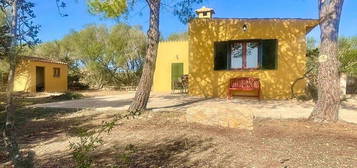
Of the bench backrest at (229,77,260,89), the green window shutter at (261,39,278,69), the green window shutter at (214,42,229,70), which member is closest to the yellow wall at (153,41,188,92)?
the green window shutter at (214,42,229,70)

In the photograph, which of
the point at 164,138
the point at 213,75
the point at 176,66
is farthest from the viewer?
the point at 176,66

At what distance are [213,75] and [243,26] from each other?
2.44m

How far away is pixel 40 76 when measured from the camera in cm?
2583

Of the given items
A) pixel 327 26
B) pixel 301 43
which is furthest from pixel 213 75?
pixel 327 26

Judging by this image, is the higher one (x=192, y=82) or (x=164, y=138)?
(x=192, y=82)

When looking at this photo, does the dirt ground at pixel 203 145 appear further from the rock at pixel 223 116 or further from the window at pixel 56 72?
the window at pixel 56 72

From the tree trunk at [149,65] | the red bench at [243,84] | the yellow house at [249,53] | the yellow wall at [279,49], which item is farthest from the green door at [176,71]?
the tree trunk at [149,65]

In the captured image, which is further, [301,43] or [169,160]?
[301,43]

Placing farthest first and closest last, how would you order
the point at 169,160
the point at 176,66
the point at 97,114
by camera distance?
the point at 176,66 < the point at 97,114 < the point at 169,160

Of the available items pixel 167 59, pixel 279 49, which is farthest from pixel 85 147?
pixel 167 59

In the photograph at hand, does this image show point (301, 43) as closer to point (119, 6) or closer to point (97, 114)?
point (119, 6)

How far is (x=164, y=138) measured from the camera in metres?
6.23

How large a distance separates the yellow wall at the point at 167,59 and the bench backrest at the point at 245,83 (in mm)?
5471

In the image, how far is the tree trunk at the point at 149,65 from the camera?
9.34 meters
